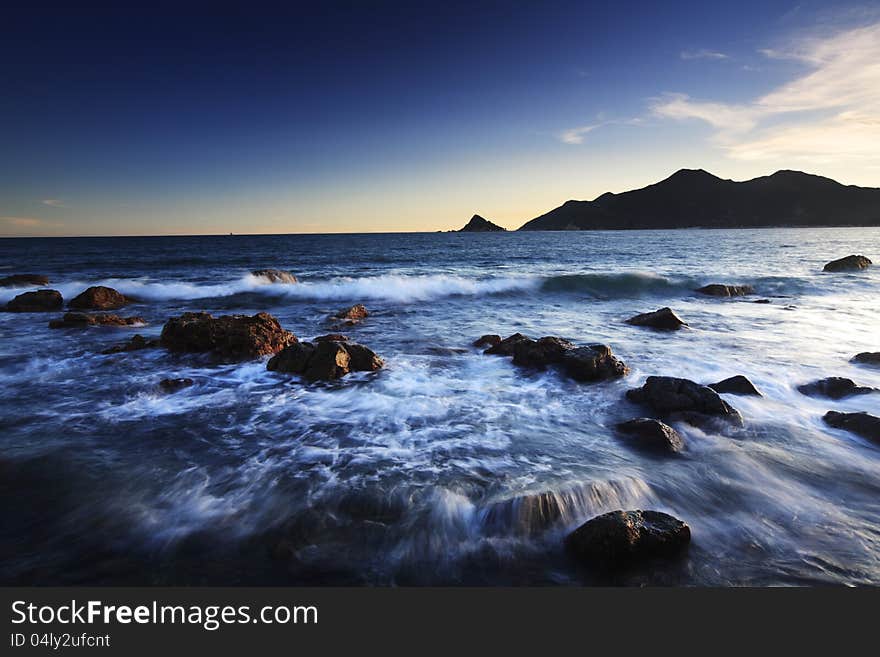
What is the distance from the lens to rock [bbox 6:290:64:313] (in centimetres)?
1561

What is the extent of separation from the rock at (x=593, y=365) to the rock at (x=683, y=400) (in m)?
1.11

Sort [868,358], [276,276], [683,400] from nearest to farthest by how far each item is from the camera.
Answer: [683,400], [868,358], [276,276]

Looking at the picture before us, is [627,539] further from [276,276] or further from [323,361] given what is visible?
[276,276]

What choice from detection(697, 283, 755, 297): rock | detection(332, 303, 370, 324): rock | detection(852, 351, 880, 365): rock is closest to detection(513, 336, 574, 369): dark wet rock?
detection(852, 351, 880, 365): rock

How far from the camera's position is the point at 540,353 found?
28.6 ft

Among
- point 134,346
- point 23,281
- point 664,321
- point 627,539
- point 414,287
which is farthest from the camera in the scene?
point 23,281

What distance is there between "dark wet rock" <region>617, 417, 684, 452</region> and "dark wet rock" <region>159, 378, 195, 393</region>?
7.07m

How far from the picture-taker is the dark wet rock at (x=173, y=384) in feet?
24.2

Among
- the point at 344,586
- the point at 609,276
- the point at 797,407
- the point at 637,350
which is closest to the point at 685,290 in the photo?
the point at 609,276

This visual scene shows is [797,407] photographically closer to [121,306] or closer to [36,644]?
[36,644]

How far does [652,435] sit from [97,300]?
19510 millimetres

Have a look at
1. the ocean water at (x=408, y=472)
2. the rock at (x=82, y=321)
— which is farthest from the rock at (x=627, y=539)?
the rock at (x=82, y=321)

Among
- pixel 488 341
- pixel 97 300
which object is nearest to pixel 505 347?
pixel 488 341

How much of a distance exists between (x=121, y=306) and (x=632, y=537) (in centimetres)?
2052
